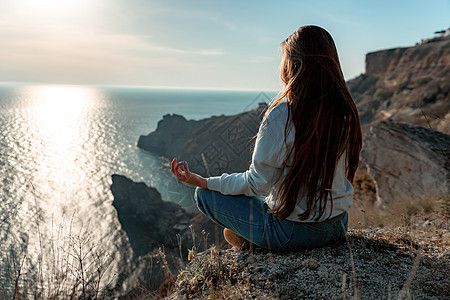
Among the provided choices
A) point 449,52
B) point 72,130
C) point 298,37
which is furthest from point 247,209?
point 72,130

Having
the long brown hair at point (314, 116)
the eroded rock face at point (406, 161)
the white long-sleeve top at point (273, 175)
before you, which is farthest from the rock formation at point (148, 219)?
the long brown hair at point (314, 116)

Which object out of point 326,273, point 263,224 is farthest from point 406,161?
point 263,224

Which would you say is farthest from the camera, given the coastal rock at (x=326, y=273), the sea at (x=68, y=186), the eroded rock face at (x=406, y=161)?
the sea at (x=68, y=186)

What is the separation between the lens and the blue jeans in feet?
8.23

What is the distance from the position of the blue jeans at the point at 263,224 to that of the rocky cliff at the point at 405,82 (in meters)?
19.8

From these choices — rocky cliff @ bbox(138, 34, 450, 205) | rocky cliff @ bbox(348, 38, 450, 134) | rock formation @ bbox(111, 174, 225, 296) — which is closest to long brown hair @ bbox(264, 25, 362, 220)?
rocky cliff @ bbox(138, 34, 450, 205)

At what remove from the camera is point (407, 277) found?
2.47 m

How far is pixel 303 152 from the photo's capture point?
2.08m

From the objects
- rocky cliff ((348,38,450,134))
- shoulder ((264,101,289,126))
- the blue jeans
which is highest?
rocky cliff ((348,38,450,134))

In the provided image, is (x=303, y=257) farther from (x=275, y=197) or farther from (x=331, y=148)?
(x=331, y=148)

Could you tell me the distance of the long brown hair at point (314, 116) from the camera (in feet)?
6.79

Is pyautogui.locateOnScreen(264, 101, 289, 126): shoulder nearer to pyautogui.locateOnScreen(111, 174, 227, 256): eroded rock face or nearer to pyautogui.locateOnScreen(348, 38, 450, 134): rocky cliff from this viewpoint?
pyautogui.locateOnScreen(111, 174, 227, 256): eroded rock face

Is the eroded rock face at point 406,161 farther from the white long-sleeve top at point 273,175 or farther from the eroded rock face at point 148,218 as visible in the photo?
the eroded rock face at point 148,218

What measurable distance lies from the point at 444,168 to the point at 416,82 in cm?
2923
